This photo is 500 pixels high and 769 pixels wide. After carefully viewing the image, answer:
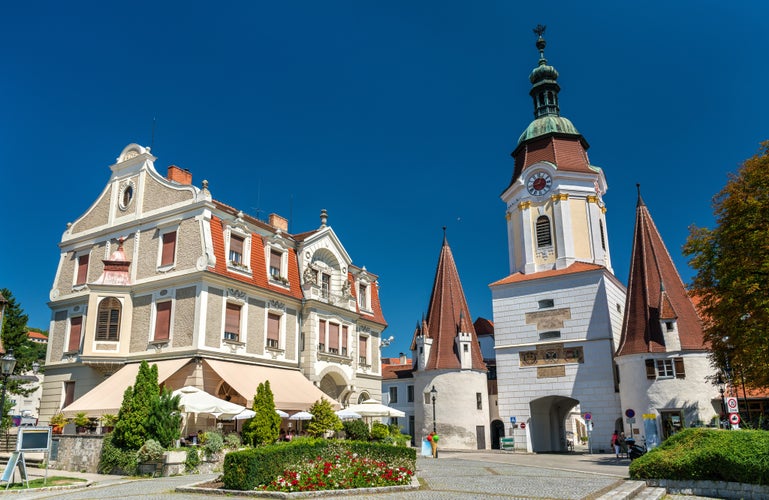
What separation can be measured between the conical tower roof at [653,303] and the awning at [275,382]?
1828 centimetres

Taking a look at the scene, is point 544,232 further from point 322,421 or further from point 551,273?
point 322,421

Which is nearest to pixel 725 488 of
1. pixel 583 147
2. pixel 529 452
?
pixel 529 452

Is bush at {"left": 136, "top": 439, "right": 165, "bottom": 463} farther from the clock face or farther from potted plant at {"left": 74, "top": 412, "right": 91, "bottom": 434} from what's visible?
the clock face

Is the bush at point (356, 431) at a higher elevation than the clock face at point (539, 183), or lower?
lower

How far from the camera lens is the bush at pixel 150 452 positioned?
19.4 metres

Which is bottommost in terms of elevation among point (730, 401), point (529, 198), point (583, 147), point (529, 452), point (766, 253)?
point (529, 452)

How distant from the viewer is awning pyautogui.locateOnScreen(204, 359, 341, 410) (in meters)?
25.5

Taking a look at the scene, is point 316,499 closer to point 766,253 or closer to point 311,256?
point 766,253

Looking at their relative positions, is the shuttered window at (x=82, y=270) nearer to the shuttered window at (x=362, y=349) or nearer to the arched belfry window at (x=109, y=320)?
the arched belfry window at (x=109, y=320)

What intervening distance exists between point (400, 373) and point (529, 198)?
2088 cm

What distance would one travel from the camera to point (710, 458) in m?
15.1

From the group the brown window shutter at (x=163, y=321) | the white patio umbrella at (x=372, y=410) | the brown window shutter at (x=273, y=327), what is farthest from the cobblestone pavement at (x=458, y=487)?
the brown window shutter at (x=273, y=327)

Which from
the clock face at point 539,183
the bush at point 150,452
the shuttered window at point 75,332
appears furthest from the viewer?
the clock face at point 539,183

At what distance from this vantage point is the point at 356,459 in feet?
51.3
